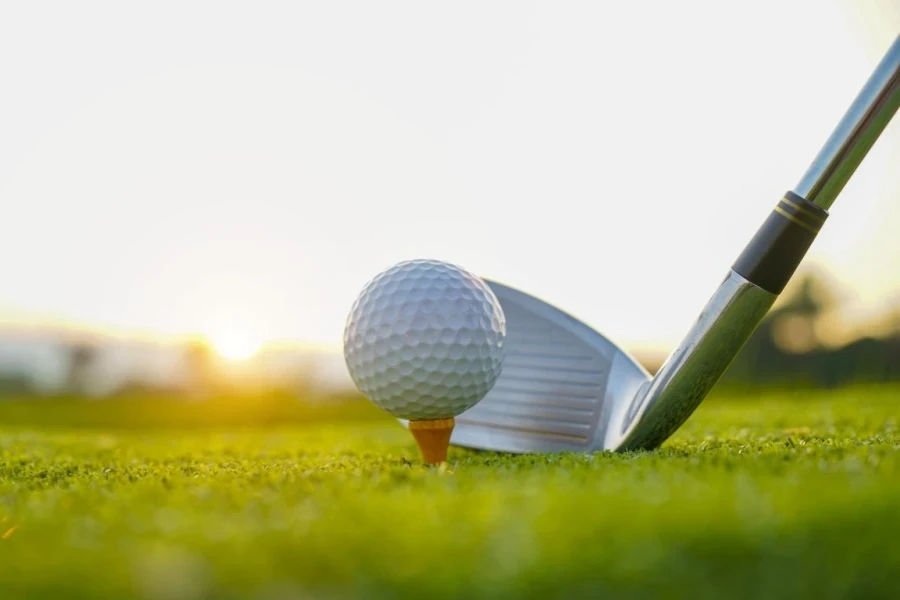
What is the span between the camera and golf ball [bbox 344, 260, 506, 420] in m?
3.62

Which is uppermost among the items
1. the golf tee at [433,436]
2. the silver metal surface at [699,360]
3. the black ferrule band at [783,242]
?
the black ferrule band at [783,242]

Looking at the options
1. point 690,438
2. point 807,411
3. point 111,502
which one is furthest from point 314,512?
point 807,411

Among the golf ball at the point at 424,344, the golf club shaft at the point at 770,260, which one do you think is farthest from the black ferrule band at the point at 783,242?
the golf ball at the point at 424,344

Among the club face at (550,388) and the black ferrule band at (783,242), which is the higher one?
the black ferrule band at (783,242)

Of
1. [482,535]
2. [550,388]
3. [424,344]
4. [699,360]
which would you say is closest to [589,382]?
[550,388]

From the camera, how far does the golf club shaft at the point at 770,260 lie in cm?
306

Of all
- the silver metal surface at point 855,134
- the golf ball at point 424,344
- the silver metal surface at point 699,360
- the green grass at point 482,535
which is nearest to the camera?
the green grass at point 482,535

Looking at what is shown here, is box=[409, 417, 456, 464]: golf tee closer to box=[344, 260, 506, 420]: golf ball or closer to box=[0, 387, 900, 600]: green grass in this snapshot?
box=[344, 260, 506, 420]: golf ball

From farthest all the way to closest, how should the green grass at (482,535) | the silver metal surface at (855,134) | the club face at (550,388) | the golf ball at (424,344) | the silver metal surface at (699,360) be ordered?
1. the club face at (550,388)
2. the golf ball at (424,344)
3. the silver metal surface at (699,360)
4. the silver metal surface at (855,134)
5. the green grass at (482,535)

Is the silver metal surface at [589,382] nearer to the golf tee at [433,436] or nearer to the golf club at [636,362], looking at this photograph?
the golf club at [636,362]

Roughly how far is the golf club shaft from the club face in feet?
1.54

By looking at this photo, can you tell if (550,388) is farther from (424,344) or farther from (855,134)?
(855,134)

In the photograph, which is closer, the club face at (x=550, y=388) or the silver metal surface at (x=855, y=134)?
the silver metal surface at (x=855, y=134)

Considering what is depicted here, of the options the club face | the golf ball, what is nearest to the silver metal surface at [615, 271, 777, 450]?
the club face
